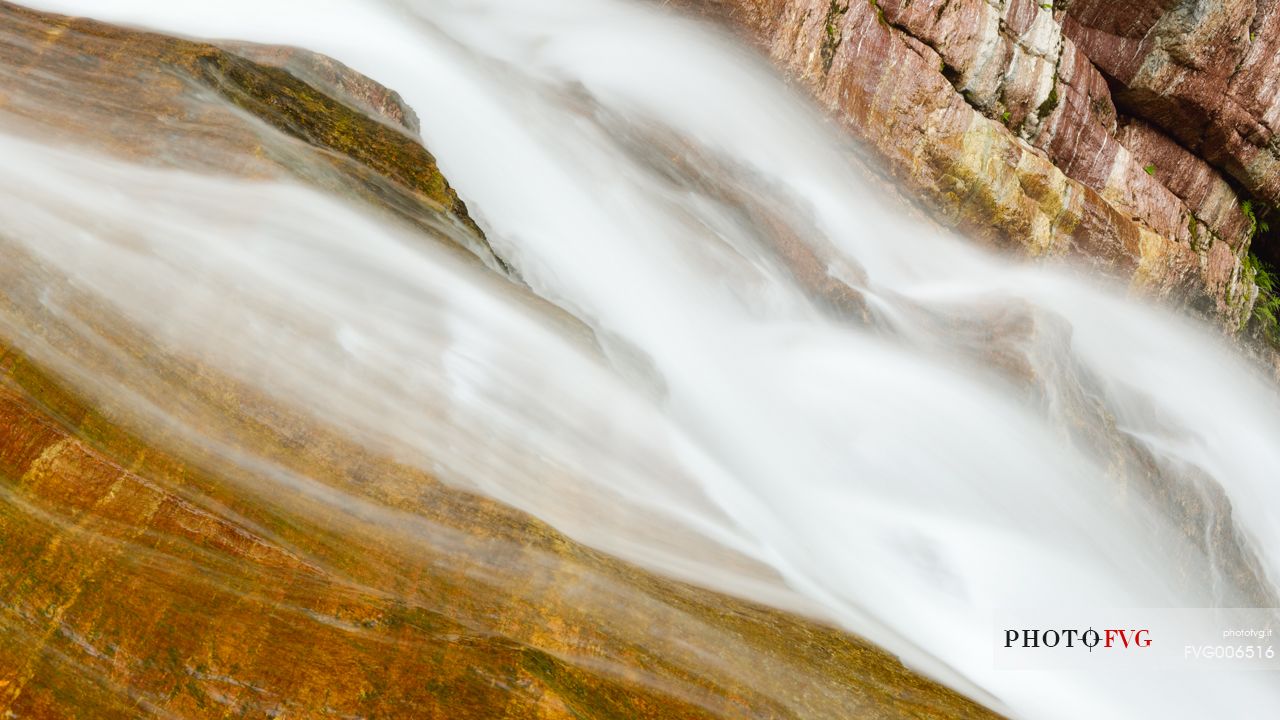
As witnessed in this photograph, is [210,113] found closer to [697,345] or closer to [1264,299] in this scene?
[697,345]

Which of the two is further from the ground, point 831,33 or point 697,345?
point 831,33

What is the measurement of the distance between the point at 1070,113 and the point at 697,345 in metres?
Answer: 6.36

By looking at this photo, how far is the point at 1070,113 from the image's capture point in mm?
10047

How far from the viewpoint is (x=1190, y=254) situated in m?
10.9

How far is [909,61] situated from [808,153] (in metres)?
1.47

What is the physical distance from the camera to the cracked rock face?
8852mm

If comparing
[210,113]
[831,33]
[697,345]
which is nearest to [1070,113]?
[831,33]

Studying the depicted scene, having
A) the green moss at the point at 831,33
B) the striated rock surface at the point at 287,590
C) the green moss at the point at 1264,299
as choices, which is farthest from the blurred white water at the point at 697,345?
the green moss at the point at 1264,299

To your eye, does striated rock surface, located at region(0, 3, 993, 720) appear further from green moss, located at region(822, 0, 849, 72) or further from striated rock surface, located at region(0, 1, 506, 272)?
green moss, located at region(822, 0, 849, 72)

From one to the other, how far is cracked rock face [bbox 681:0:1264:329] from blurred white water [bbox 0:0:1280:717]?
0.43 m

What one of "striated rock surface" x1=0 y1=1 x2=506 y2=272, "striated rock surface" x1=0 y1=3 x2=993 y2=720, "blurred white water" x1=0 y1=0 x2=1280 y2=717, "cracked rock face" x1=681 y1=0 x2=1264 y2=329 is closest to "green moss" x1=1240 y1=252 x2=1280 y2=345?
"cracked rock face" x1=681 y1=0 x2=1264 y2=329

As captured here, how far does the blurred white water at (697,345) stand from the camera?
3.92m

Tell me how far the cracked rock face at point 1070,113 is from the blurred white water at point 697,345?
43 cm

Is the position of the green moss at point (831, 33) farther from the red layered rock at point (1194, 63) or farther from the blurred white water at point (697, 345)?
the red layered rock at point (1194, 63)
